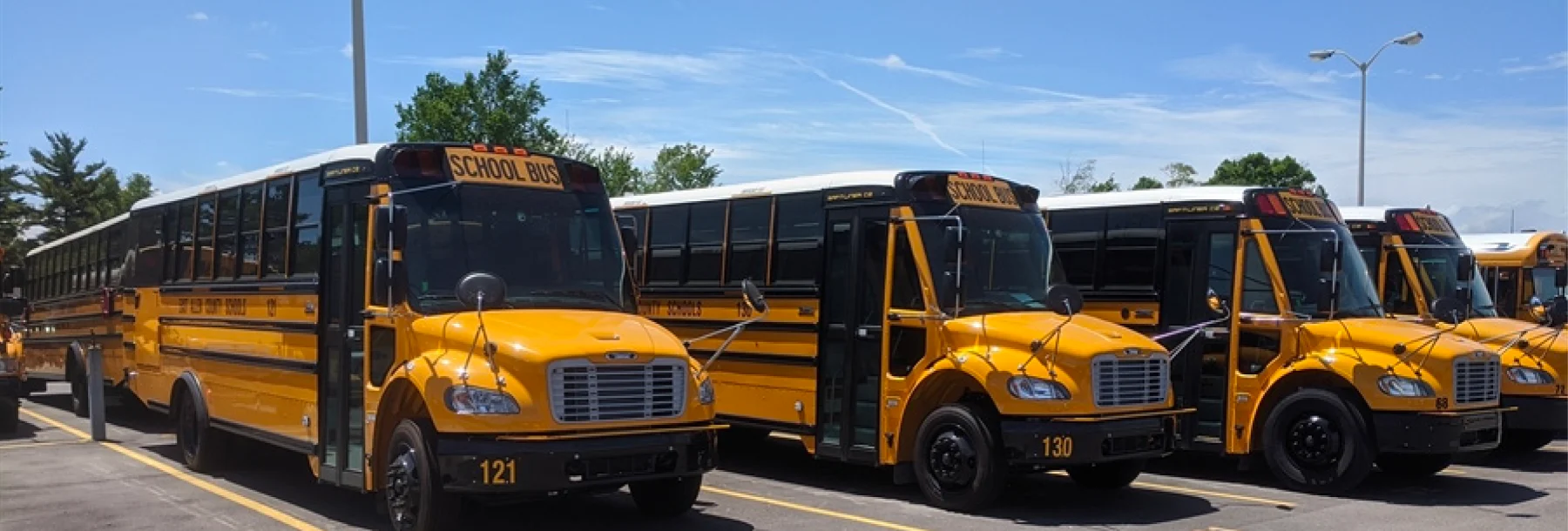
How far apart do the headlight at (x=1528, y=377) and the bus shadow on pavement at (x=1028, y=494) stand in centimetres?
457

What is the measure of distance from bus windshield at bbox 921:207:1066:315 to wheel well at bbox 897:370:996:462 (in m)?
0.54

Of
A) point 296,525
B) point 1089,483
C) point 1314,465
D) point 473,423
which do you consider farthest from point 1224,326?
→ point 296,525

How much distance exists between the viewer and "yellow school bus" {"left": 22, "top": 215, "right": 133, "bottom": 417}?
53.0ft

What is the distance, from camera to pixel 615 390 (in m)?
7.38

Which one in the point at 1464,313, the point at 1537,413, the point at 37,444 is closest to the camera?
the point at 1537,413

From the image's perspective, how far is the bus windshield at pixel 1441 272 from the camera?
44.7 ft

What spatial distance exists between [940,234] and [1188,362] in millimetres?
3224

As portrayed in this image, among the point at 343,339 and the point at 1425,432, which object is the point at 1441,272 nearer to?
the point at 1425,432

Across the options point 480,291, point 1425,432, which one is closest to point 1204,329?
point 1425,432

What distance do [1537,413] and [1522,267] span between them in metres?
5.57

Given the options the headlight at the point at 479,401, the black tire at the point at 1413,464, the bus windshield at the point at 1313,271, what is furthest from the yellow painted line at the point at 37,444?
the black tire at the point at 1413,464

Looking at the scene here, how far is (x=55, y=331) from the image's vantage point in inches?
761

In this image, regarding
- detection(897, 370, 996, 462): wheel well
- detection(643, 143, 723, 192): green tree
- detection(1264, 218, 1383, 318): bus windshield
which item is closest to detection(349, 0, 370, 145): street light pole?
detection(897, 370, 996, 462): wheel well

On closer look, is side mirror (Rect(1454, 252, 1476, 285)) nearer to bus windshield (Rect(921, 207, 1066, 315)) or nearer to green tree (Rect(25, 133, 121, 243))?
bus windshield (Rect(921, 207, 1066, 315))
